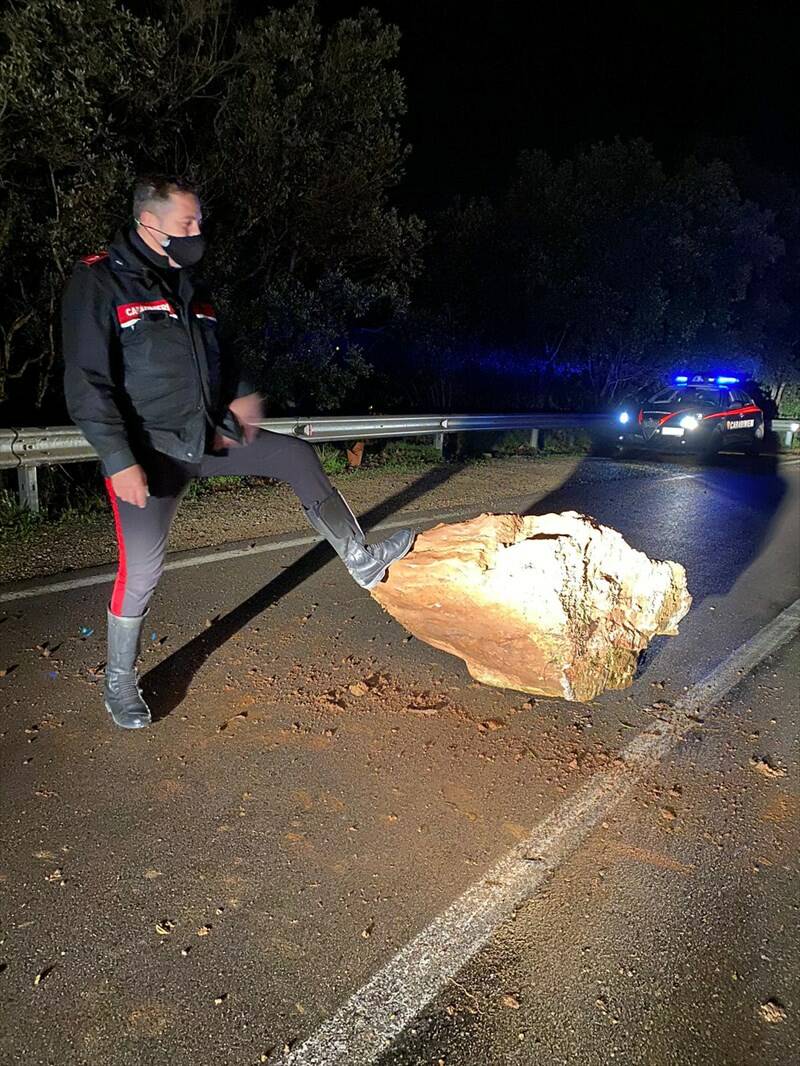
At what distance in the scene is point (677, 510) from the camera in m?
9.15

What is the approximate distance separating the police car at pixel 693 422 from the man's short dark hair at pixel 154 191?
13288 millimetres

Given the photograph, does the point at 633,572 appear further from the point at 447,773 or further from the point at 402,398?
the point at 402,398

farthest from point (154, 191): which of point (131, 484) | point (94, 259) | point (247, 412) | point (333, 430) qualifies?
point (333, 430)

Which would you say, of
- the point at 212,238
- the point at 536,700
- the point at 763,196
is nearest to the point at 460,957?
the point at 536,700

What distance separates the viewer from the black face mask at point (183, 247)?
10.2ft

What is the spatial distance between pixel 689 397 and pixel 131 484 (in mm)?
14530

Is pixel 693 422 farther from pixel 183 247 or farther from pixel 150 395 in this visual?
pixel 150 395

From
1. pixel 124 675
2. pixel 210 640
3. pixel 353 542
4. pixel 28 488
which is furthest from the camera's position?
pixel 28 488

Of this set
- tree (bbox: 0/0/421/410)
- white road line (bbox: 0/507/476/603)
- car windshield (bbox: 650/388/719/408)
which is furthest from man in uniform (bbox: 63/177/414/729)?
car windshield (bbox: 650/388/719/408)

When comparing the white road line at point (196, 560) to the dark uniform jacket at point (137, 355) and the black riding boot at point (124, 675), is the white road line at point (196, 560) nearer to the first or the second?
the black riding boot at point (124, 675)

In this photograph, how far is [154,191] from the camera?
3049 millimetres

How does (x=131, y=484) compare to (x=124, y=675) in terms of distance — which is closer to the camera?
(x=131, y=484)

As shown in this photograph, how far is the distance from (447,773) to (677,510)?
264 inches

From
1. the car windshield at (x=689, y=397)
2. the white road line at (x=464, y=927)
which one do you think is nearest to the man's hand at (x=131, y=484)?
the white road line at (x=464, y=927)
